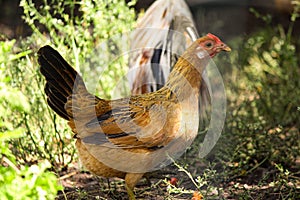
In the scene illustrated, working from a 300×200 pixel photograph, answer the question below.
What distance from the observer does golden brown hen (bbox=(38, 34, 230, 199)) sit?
2799mm

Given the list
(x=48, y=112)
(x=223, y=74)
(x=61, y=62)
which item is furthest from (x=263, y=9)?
(x=61, y=62)

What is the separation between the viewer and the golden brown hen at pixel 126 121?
2.80m

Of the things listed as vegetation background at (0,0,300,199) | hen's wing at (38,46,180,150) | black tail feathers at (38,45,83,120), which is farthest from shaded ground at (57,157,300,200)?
black tail feathers at (38,45,83,120)

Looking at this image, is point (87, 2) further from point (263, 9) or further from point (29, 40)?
point (263, 9)

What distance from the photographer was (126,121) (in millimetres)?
2828

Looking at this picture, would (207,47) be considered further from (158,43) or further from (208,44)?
(158,43)

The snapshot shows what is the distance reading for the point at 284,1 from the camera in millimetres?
6711

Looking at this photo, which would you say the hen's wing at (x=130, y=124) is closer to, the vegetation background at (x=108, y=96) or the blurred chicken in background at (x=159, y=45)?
the vegetation background at (x=108, y=96)

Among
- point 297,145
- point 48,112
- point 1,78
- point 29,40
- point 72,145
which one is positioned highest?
point 29,40

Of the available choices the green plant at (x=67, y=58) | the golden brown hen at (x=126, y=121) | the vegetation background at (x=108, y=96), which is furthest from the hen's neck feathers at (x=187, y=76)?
the green plant at (x=67, y=58)

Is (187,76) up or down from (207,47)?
down

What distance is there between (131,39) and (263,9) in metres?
3.27

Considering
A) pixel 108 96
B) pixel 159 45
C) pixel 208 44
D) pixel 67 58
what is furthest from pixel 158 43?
pixel 208 44

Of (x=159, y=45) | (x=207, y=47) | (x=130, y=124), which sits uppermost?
(x=159, y=45)
